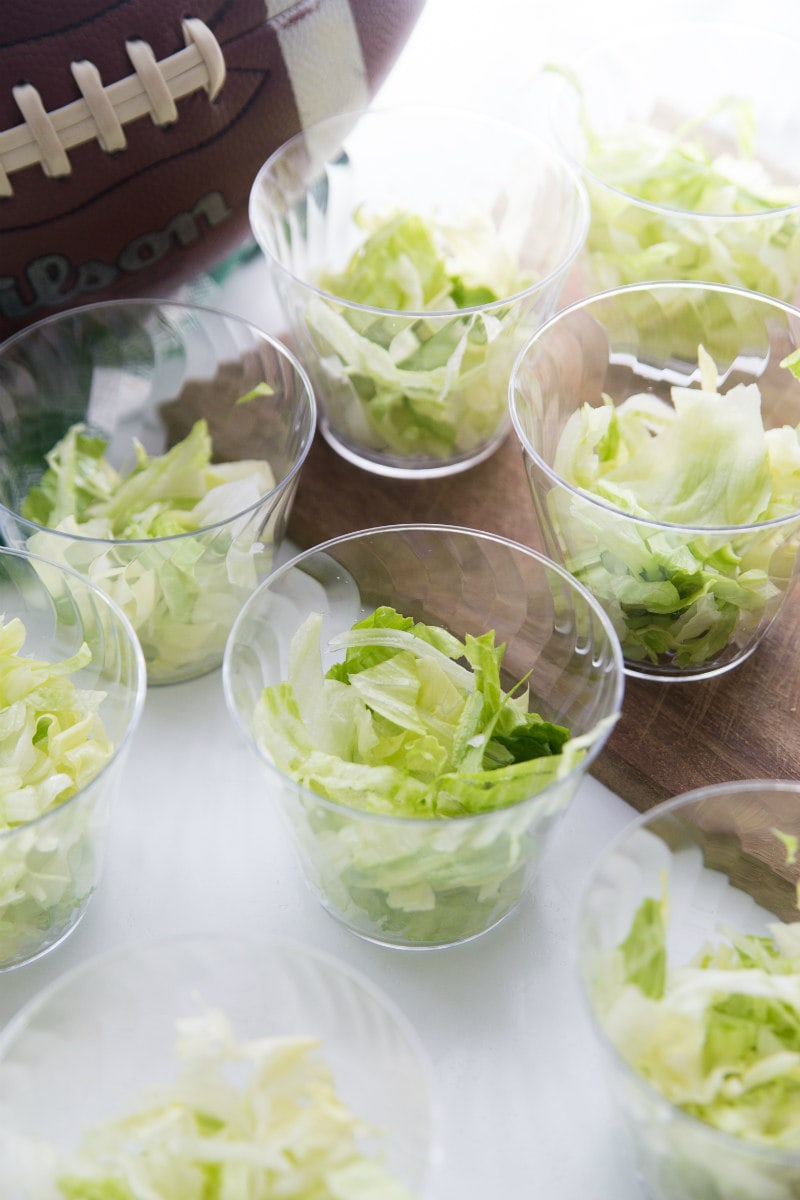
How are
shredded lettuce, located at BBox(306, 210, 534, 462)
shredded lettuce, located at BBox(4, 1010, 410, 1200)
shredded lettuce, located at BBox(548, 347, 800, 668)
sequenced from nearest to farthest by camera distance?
shredded lettuce, located at BBox(4, 1010, 410, 1200)
shredded lettuce, located at BBox(548, 347, 800, 668)
shredded lettuce, located at BBox(306, 210, 534, 462)

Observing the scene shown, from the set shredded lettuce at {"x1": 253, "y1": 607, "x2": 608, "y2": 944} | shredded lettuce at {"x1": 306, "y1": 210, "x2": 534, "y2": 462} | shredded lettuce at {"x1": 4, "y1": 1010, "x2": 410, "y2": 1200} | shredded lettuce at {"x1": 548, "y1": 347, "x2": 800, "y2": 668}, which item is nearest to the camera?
shredded lettuce at {"x1": 4, "y1": 1010, "x2": 410, "y2": 1200}

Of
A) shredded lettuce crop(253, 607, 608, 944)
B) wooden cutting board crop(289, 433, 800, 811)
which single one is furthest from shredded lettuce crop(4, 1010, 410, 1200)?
wooden cutting board crop(289, 433, 800, 811)

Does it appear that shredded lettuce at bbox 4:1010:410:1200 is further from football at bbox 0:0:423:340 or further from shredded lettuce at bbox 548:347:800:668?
football at bbox 0:0:423:340

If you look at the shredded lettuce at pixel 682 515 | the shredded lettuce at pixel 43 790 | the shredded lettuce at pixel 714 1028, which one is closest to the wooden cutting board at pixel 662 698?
the shredded lettuce at pixel 682 515

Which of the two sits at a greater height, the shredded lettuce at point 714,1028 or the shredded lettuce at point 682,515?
the shredded lettuce at point 682,515

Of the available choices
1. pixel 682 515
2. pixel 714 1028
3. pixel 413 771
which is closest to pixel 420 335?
pixel 682 515

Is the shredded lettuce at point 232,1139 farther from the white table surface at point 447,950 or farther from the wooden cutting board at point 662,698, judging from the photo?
the wooden cutting board at point 662,698
